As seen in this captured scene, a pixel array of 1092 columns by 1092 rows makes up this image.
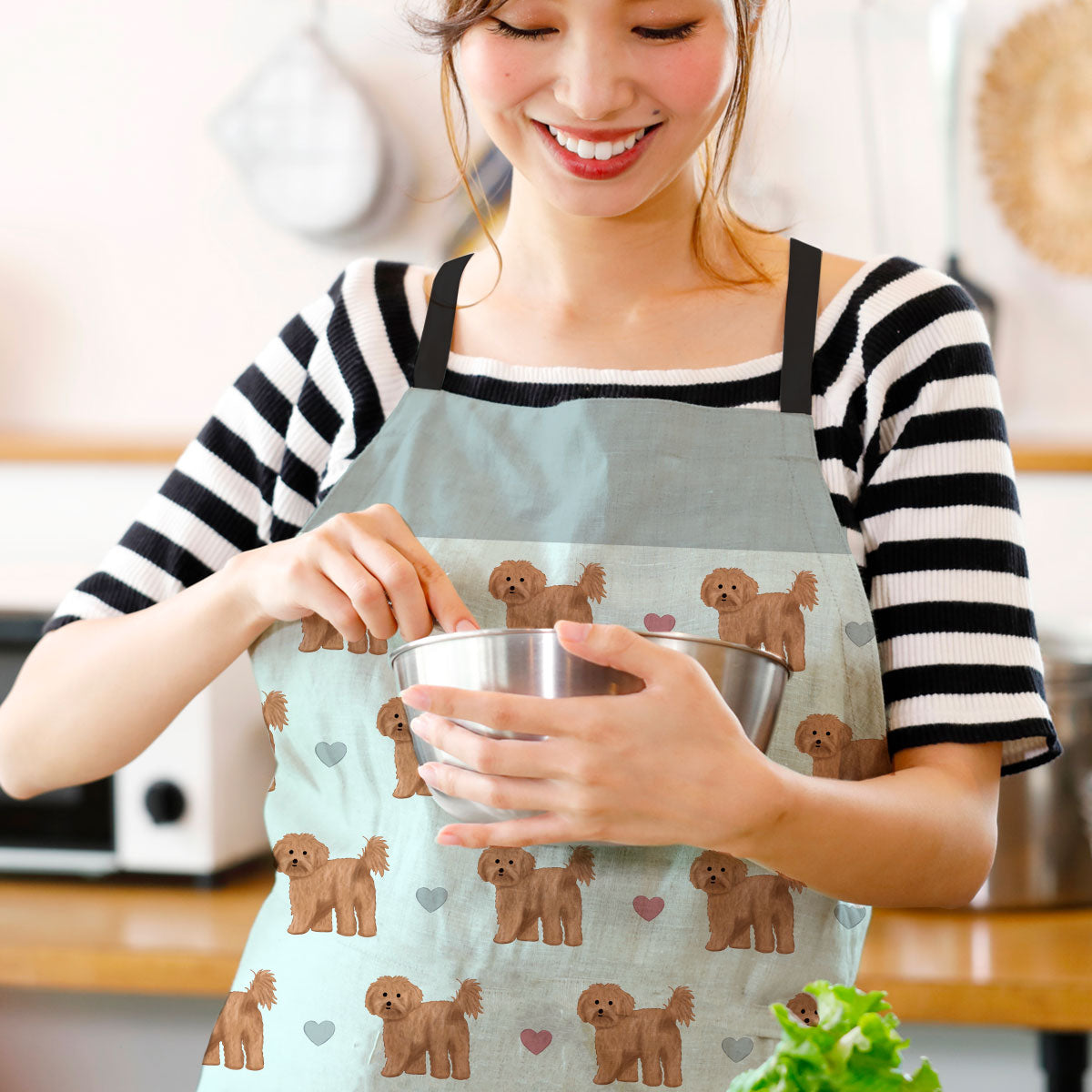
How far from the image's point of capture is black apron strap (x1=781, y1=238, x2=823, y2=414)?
0.91 meters

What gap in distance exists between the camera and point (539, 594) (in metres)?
0.90

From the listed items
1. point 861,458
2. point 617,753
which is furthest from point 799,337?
point 617,753

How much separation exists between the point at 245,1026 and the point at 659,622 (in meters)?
0.43

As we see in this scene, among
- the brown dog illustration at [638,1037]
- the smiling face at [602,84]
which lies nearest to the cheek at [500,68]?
the smiling face at [602,84]

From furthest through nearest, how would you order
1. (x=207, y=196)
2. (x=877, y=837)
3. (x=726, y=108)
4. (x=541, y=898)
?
(x=207, y=196)
(x=726, y=108)
(x=541, y=898)
(x=877, y=837)

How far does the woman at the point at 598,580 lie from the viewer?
826mm

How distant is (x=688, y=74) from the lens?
83 cm

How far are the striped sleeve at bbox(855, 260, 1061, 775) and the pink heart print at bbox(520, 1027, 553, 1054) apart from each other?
0.31 m

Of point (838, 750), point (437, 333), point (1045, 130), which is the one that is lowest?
point (838, 750)

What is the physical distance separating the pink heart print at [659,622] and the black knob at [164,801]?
2.91 ft

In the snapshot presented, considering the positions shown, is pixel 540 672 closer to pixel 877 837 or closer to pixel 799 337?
pixel 877 837

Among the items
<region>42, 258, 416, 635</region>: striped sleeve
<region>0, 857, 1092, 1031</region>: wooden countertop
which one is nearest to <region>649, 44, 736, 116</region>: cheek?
<region>42, 258, 416, 635</region>: striped sleeve

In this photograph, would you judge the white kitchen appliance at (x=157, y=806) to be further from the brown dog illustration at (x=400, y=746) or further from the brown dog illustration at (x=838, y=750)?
the brown dog illustration at (x=838, y=750)

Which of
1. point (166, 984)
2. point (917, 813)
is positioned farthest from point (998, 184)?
point (166, 984)
